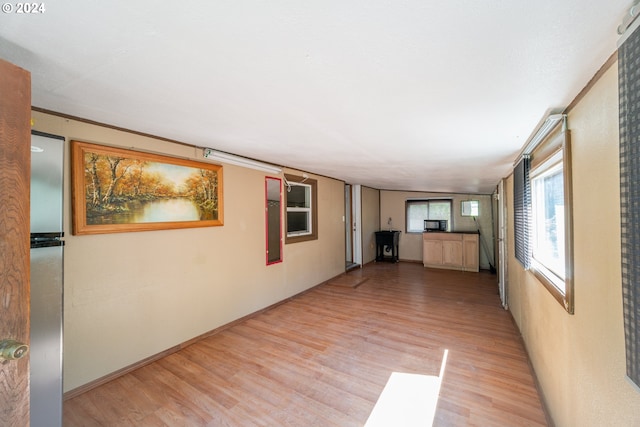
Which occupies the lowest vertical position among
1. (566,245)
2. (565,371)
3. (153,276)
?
(565,371)

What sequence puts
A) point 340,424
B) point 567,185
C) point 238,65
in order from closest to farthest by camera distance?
point 238,65, point 567,185, point 340,424

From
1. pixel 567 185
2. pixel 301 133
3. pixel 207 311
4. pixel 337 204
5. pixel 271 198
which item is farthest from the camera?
pixel 337 204

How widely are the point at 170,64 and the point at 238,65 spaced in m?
0.31

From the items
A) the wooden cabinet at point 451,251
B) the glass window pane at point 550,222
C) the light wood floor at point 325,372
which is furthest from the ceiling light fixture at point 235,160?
the wooden cabinet at point 451,251

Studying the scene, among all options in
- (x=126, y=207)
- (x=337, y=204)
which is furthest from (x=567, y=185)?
(x=337, y=204)

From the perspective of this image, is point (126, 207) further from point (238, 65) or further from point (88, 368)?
point (238, 65)

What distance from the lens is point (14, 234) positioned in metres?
0.97

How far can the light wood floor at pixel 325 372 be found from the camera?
1860 mm

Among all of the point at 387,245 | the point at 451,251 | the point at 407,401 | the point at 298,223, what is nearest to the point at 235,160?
the point at 298,223

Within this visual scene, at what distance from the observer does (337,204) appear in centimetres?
589

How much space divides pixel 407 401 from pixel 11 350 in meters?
2.30

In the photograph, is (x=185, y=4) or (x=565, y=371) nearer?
(x=185, y=4)

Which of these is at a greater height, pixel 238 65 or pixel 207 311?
pixel 238 65

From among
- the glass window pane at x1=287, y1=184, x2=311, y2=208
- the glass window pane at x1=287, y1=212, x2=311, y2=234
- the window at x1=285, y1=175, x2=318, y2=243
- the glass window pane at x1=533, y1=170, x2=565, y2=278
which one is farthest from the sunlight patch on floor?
the glass window pane at x1=287, y1=184, x2=311, y2=208
